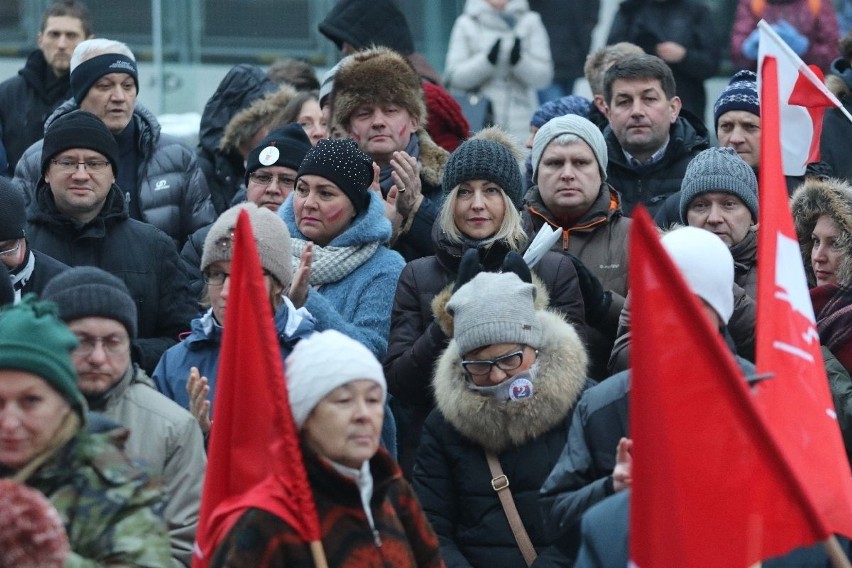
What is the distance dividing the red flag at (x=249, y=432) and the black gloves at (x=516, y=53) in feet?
20.9

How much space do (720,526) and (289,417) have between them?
1152mm

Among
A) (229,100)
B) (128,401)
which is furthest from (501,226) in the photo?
(229,100)

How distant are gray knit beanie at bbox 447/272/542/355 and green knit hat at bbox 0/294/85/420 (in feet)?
5.87

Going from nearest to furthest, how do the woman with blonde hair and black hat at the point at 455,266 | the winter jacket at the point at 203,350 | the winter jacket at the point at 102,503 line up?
1. the winter jacket at the point at 102,503
2. the winter jacket at the point at 203,350
3. the woman with blonde hair and black hat at the point at 455,266

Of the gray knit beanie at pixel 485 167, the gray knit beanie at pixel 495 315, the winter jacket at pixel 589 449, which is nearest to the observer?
the winter jacket at pixel 589 449

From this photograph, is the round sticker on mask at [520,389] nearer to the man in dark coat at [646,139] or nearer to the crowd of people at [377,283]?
the crowd of people at [377,283]

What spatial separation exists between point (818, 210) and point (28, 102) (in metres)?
4.69

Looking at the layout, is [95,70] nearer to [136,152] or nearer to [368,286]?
[136,152]

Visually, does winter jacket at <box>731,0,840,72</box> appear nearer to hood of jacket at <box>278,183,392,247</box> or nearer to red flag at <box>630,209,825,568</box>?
hood of jacket at <box>278,183,392,247</box>

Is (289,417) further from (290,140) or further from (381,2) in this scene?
(381,2)

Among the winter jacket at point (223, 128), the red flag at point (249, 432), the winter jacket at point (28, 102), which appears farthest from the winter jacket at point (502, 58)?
the red flag at point (249, 432)

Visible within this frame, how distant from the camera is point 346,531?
196 inches

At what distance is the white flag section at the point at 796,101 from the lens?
640cm

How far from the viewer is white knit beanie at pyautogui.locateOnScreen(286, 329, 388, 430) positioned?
504cm
